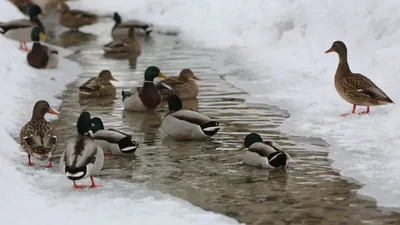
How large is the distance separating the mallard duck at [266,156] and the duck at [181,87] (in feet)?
15.3

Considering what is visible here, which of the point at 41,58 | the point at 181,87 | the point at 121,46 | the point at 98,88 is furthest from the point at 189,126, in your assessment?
the point at 121,46

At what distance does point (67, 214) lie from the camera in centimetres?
794

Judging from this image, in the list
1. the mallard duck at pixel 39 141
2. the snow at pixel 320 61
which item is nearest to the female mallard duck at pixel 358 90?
the snow at pixel 320 61

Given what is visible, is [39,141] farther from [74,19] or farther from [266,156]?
[74,19]

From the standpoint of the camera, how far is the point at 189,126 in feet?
37.2

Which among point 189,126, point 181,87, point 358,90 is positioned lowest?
point 189,126

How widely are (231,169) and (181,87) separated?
508 centimetres

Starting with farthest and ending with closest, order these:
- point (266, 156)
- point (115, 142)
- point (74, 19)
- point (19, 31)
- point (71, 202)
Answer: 1. point (74, 19)
2. point (19, 31)
3. point (115, 142)
4. point (266, 156)
5. point (71, 202)

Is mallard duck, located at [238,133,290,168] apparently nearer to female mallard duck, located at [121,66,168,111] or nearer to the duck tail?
the duck tail

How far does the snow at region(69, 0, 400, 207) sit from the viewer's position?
10117 mm

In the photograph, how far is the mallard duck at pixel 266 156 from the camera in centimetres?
959

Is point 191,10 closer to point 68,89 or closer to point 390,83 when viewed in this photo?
point 68,89

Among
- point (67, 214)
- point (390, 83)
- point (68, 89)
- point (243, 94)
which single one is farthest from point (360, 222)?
point (68, 89)

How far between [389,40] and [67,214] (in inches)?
347
